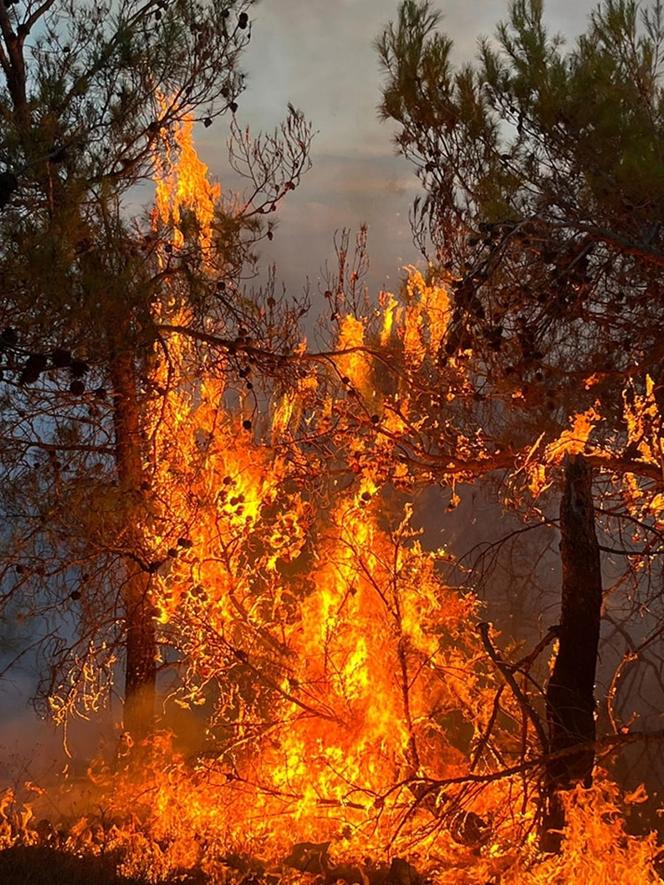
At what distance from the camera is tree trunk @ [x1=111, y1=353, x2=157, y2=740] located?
586cm

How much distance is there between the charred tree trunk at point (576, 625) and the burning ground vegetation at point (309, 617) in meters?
0.08

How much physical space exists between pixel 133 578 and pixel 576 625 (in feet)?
12.0

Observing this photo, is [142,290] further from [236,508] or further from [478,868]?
[478,868]

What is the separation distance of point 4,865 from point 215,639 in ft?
7.16

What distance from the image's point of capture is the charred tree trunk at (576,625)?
14.5ft

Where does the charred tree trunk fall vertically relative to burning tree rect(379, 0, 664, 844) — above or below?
below

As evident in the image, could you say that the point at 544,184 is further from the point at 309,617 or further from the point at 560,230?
the point at 309,617

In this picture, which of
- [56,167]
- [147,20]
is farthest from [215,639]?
[147,20]

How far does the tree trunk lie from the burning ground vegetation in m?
0.04

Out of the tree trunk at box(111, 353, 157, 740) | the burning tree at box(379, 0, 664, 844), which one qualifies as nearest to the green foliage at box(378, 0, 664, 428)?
the burning tree at box(379, 0, 664, 844)

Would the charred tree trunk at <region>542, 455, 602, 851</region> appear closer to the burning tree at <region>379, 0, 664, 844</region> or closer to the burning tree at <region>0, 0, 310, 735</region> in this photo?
the burning tree at <region>379, 0, 664, 844</region>

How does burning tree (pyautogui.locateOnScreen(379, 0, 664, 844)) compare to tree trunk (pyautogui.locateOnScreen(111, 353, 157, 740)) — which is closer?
burning tree (pyautogui.locateOnScreen(379, 0, 664, 844))

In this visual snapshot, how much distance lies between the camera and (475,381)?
18.5ft

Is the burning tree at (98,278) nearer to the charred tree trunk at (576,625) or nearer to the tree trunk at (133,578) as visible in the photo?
the tree trunk at (133,578)
